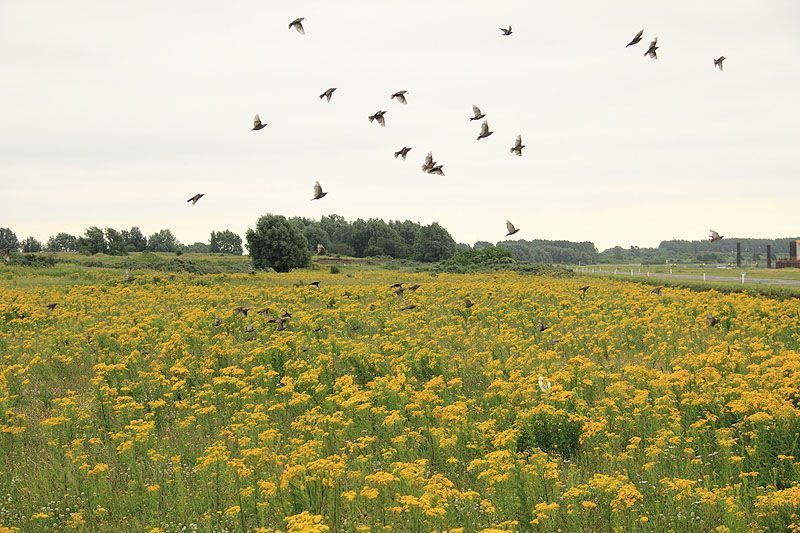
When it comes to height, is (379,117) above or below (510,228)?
above

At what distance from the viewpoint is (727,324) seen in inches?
700

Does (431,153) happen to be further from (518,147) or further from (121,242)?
(121,242)

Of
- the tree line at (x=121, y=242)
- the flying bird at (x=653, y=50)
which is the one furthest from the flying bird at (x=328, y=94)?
the tree line at (x=121, y=242)

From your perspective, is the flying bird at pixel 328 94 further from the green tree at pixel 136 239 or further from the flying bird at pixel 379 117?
the green tree at pixel 136 239

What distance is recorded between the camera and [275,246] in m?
66.3

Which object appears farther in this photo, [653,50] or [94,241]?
[94,241]

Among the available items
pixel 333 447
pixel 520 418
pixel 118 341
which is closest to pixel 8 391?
pixel 118 341

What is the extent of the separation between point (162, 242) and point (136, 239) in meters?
9.71

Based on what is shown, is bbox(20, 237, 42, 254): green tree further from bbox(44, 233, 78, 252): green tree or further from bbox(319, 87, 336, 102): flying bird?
bbox(319, 87, 336, 102): flying bird

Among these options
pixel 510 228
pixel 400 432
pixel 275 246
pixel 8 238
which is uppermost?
pixel 8 238

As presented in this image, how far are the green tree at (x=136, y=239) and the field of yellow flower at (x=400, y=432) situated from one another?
131685 mm

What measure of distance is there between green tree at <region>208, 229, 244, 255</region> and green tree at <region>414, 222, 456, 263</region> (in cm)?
4862

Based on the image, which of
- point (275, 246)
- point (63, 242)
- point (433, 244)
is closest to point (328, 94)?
point (275, 246)

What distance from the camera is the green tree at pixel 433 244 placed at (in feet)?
405
